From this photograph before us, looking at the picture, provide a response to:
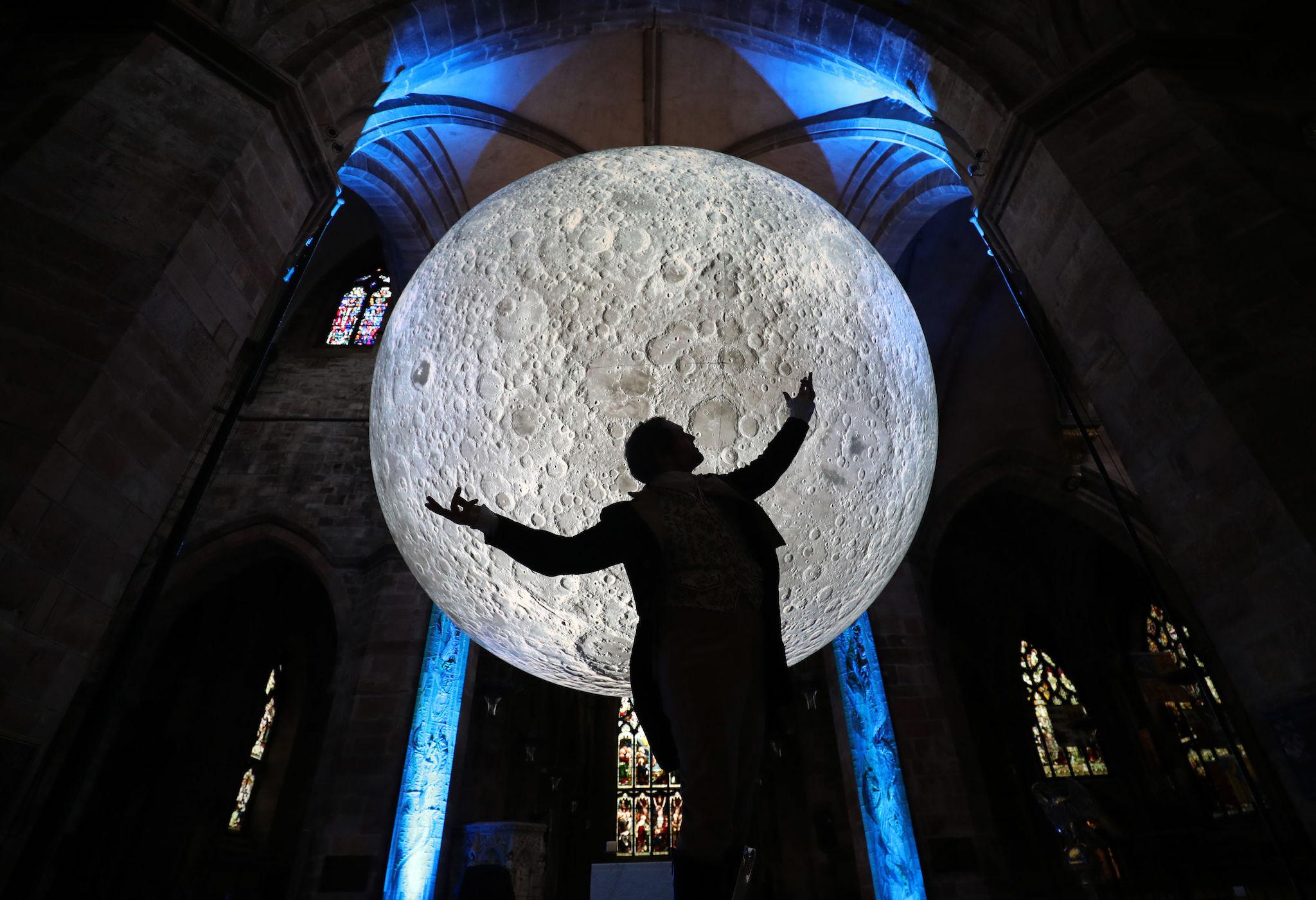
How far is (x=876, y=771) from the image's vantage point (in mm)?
6816

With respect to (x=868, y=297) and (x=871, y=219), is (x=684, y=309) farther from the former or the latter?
(x=871, y=219)

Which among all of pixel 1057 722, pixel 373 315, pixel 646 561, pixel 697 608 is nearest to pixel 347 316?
pixel 373 315

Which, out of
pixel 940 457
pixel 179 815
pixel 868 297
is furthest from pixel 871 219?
pixel 179 815

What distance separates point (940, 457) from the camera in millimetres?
10492

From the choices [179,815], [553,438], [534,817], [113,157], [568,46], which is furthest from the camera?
[534,817]

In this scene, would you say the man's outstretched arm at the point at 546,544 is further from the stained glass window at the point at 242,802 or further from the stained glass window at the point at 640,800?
the stained glass window at the point at 640,800

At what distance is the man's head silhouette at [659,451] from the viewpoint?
6.54ft

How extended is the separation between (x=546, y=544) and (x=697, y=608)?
0.47m

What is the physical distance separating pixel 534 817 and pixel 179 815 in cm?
514

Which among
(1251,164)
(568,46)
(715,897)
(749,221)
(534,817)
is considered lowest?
(715,897)

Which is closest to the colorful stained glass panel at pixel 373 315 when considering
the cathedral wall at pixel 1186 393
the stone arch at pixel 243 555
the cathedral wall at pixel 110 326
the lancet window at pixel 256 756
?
the stone arch at pixel 243 555

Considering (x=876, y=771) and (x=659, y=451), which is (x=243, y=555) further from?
(x=659, y=451)

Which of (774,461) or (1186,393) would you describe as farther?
(1186,393)

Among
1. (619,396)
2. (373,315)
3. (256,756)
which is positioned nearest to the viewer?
(619,396)
